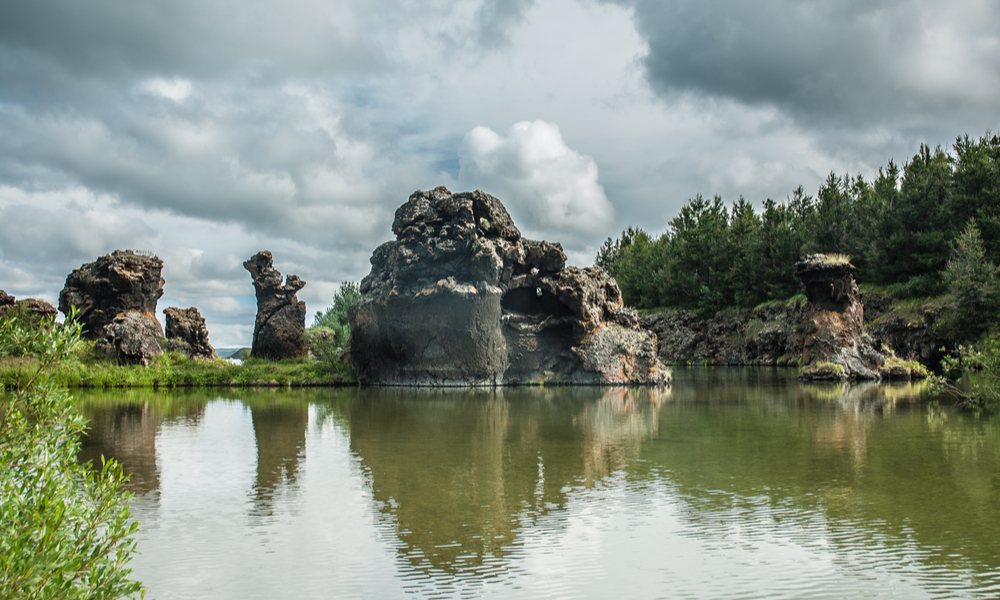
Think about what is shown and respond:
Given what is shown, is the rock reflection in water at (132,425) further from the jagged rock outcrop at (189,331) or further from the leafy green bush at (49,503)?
A: the jagged rock outcrop at (189,331)

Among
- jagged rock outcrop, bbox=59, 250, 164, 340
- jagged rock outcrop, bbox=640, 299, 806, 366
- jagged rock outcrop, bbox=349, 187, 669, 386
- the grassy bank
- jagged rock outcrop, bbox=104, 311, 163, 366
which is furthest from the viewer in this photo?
jagged rock outcrop, bbox=640, 299, 806, 366

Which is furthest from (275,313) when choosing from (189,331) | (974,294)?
(974,294)

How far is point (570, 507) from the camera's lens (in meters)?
7.10

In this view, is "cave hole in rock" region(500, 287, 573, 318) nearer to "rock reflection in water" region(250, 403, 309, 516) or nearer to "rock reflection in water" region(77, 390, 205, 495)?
"rock reflection in water" region(250, 403, 309, 516)

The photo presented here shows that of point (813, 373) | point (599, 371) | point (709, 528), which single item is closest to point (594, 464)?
point (709, 528)

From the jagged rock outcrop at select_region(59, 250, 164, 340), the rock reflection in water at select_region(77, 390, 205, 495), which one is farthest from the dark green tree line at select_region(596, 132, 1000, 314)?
the jagged rock outcrop at select_region(59, 250, 164, 340)

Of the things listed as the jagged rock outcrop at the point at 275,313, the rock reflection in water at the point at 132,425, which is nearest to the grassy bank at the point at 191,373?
the rock reflection in water at the point at 132,425

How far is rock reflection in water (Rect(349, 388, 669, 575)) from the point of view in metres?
6.11

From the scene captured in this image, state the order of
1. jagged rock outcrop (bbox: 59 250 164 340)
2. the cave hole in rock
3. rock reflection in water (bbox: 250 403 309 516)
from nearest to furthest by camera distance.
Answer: rock reflection in water (bbox: 250 403 309 516), the cave hole in rock, jagged rock outcrop (bbox: 59 250 164 340)

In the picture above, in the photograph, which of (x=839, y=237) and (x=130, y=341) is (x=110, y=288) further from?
(x=839, y=237)

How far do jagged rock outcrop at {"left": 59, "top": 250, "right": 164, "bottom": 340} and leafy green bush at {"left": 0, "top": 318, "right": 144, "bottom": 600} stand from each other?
30653 millimetres

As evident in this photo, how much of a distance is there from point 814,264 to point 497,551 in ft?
82.8

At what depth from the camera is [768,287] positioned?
4900 cm

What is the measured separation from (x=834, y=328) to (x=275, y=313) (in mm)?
27255
